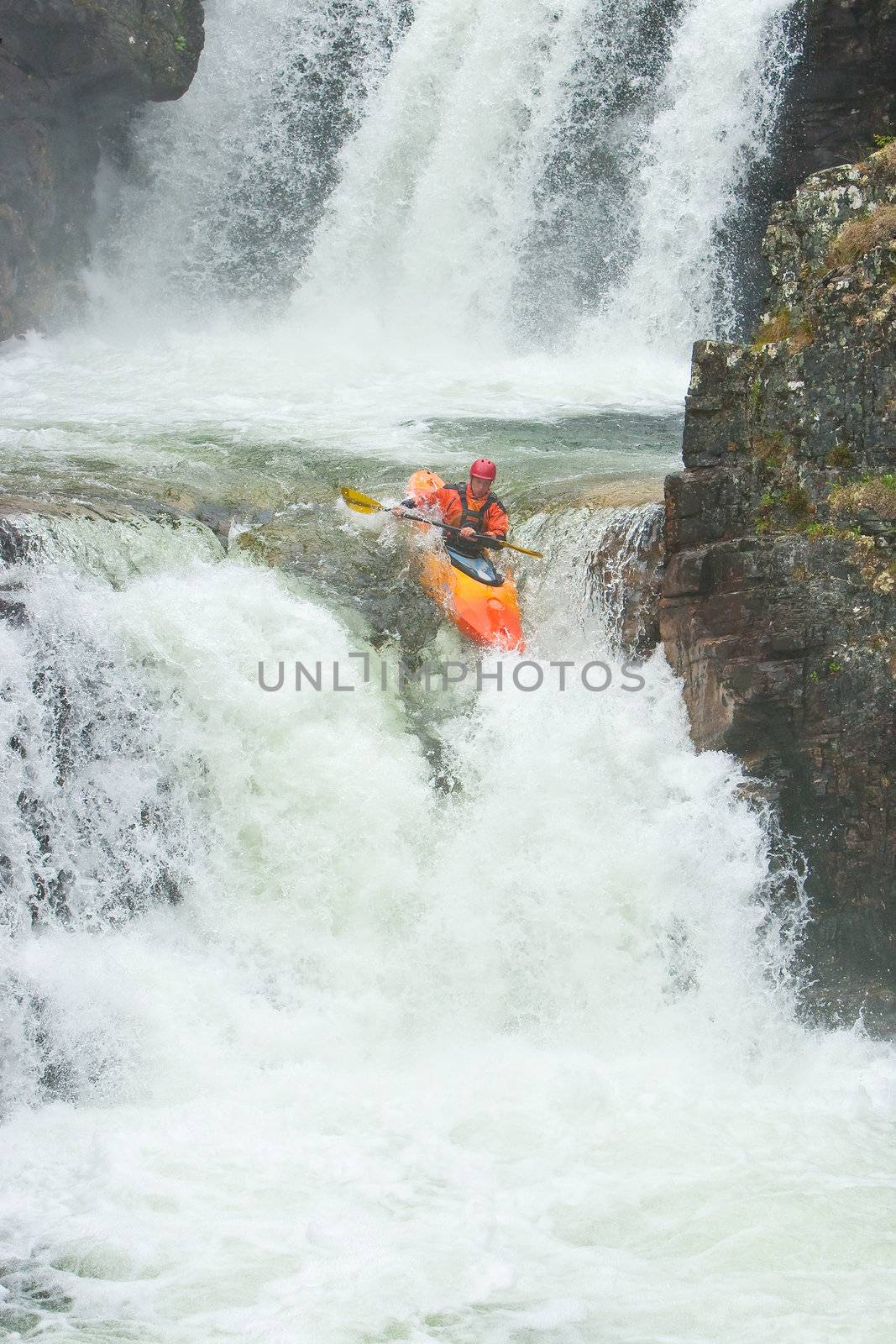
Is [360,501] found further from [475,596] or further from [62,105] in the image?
[62,105]

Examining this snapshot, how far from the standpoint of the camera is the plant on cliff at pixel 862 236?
6059 millimetres

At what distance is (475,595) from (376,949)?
7.56 feet

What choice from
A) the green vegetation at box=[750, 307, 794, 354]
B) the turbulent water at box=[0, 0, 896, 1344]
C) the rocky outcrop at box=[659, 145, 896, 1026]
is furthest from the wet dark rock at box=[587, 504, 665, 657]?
the green vegetation at box=[750, 307, 794, 354]

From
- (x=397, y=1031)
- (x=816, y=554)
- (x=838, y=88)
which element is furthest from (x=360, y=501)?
(x=838, y=88)

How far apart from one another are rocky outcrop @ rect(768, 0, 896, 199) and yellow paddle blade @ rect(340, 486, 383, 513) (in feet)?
23.1

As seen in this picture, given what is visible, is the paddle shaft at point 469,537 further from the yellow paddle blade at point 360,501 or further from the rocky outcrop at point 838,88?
the rocky outcrop at point 838,88

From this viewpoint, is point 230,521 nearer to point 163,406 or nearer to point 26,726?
point 26,726

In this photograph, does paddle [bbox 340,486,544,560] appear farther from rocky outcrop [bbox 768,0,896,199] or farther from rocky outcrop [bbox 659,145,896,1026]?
rocky outcrop [bbox 768,0,896,199]

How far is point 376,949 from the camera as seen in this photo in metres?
5.80

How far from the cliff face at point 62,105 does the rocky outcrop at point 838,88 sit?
6530 millimetres

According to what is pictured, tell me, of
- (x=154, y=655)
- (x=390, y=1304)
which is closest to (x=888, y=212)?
(x=154, y=655)

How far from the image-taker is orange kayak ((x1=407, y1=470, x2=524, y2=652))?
7078mm

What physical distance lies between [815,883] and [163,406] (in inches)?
289

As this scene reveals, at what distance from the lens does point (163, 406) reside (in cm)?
1085
